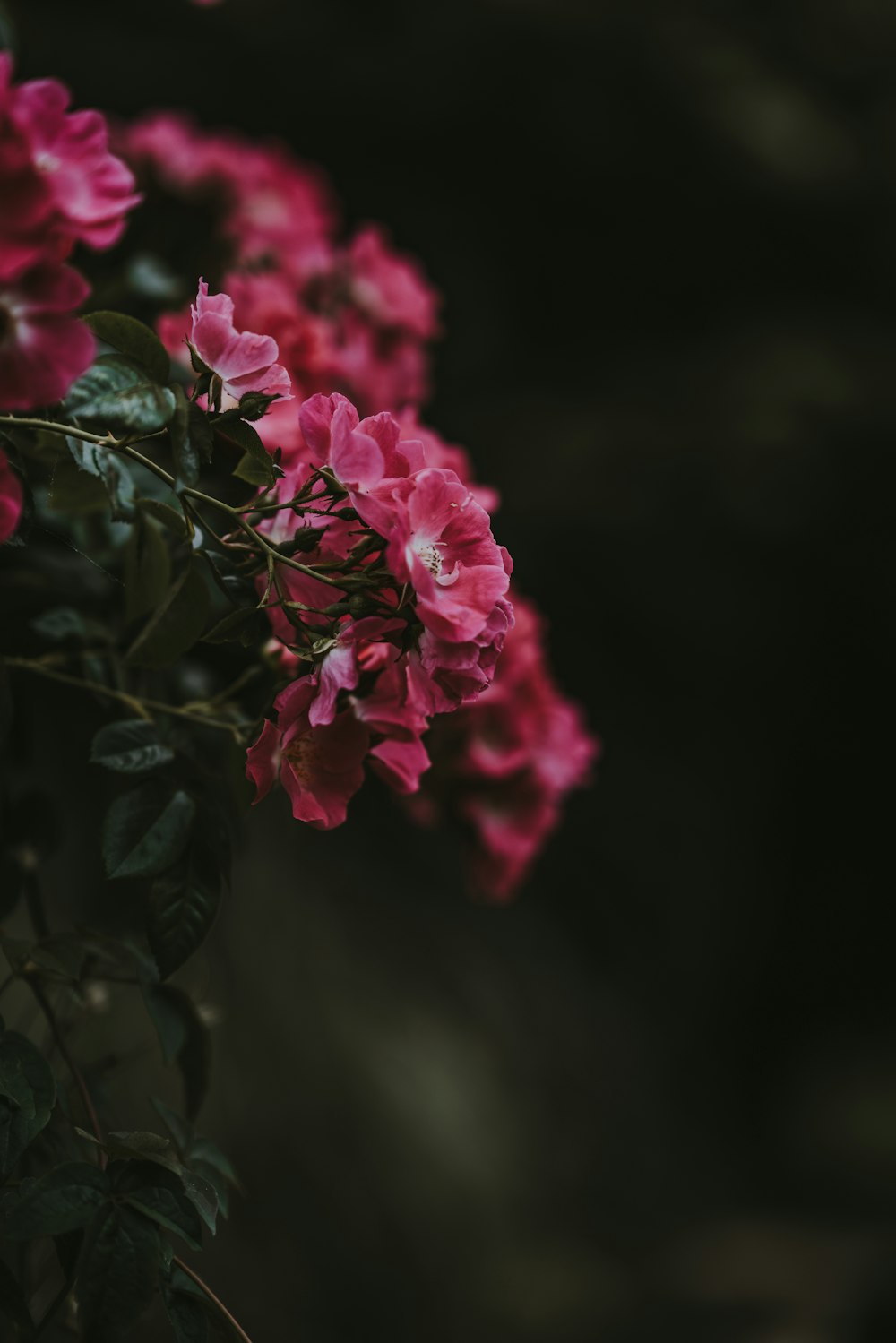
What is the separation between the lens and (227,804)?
0.49 meters

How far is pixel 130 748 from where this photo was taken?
39 centimetres

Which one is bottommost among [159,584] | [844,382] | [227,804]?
[844,382]

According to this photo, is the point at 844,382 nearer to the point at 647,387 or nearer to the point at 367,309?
the point at 647,387

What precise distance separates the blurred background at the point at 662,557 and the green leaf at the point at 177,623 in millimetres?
1086

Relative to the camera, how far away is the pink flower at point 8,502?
28 cm

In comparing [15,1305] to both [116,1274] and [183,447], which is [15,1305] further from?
[183,447]

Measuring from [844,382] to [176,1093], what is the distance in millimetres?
1496

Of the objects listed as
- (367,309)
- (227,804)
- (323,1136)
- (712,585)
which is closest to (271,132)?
(712,585)

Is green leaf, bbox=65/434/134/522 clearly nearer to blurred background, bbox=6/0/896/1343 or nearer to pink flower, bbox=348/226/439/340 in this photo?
pink flower, bbox=348/226/439/340

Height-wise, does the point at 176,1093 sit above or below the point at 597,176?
below

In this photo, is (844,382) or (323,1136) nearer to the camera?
(323,1136)

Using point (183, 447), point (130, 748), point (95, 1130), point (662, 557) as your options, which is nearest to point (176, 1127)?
point (95, 1130)

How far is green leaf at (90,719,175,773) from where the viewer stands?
0.38m

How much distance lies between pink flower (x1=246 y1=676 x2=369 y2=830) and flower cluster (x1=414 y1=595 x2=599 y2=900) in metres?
0.18
